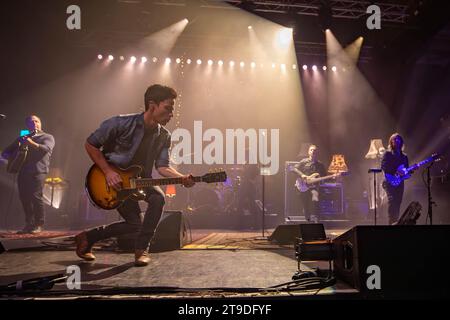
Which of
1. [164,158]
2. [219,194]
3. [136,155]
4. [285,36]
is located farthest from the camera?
[285,36]

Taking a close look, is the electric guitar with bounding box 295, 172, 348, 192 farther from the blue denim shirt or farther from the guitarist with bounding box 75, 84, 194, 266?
the blue denim shirt

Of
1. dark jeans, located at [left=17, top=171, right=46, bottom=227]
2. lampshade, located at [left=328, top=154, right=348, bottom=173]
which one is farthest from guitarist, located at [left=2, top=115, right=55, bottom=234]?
lampshade, located at [left=328, top=154, right=348, bottom=173]

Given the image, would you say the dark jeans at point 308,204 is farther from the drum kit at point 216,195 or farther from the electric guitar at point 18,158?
the electric guitar at point 18,158

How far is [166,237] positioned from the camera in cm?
491

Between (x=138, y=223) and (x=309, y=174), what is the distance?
6.47 meters

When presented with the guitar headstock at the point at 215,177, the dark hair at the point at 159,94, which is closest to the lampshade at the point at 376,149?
the guitar headstock at the point at 215,177

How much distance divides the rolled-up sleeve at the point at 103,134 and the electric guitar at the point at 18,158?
4.21 m

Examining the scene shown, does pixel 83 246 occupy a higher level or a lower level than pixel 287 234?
higher

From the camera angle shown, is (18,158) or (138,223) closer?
(138,223)

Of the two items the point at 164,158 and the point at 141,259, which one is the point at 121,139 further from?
the point at 141,259

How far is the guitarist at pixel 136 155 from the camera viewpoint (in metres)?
3.86

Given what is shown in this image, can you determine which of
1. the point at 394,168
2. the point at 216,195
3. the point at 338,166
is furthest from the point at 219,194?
the point at 394,168

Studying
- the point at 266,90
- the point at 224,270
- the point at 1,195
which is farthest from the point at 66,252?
the point at 266,90

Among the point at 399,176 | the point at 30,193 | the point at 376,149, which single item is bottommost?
the point at 30,193
